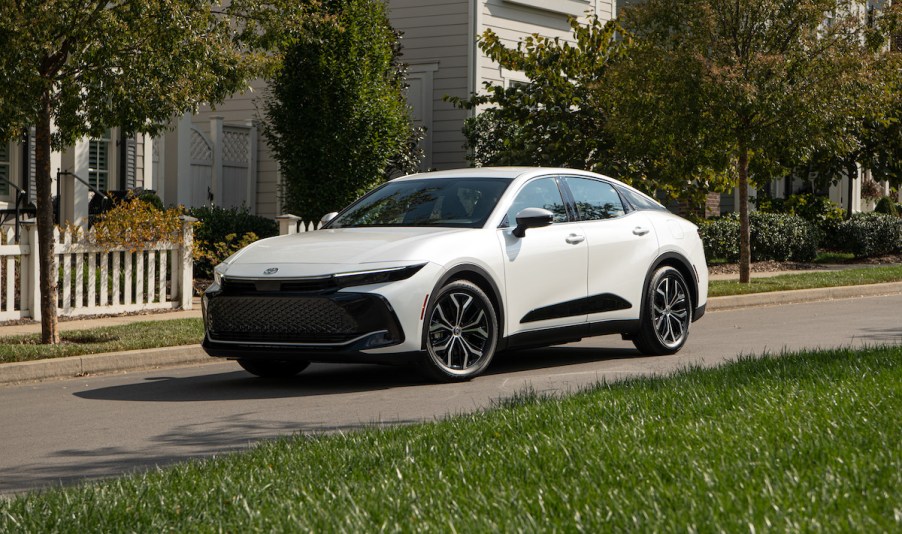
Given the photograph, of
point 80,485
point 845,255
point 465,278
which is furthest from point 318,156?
point 80,485

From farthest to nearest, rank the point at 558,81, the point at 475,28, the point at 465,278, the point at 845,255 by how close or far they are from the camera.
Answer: the point at 845,255
the point at 475,28
the point at 558,81
the point at 465,278

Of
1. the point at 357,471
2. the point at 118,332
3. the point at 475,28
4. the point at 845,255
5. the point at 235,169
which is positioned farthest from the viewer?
the point at 845,255

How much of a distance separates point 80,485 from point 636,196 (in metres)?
7.01

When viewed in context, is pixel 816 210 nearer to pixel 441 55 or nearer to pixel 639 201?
pixel 441 55

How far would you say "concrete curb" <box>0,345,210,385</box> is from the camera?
1071 cm

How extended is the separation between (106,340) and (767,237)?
16542 millimetres

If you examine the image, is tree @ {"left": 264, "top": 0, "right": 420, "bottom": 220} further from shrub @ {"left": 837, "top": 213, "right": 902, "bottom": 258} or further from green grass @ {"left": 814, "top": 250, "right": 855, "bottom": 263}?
shrub @ {"left": 837, "top": 213, "right": 902, "bottom": 258}

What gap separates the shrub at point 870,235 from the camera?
28438 millimetres

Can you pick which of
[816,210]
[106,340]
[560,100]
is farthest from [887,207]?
[106,340]

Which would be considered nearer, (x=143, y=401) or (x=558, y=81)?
(x=143, y=401)

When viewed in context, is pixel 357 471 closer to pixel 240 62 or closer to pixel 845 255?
pixel 240 62

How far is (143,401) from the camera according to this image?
9273 mm

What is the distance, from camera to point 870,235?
28.5 metres

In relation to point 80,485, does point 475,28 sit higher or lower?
higher
